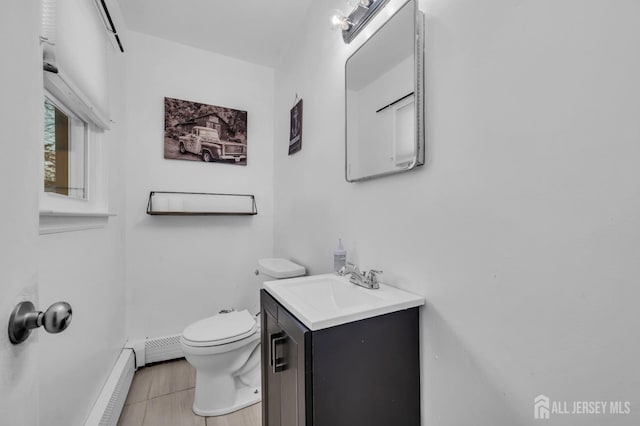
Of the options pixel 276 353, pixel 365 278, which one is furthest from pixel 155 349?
pixel 365 278

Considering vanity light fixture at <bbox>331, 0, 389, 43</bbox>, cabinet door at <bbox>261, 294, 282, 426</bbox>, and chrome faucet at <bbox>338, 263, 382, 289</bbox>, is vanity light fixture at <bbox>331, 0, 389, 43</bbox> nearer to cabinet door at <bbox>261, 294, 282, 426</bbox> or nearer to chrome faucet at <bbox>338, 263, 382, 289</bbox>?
chrome faucet at <bbox>338, 263, 382, 289</bbox>

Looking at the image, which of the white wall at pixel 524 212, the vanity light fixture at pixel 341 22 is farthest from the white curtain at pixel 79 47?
A: the white wall at pixel 524 212

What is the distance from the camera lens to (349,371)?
84 centimetres

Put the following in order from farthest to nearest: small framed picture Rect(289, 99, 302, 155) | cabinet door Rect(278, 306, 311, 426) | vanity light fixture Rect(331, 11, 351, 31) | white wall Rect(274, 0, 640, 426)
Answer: small framed picture Rect(289, 99, 302, 155) < vanity light fixture Rect(331, 11, 351, 31) < cabinet door Rect(278, 306, 311, 426) < white wall Rect(274, 0, 640, 426)

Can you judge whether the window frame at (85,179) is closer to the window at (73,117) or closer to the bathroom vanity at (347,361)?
the window at (73,117)

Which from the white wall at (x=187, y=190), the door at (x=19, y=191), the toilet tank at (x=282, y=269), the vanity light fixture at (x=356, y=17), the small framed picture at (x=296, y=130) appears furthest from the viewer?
the white wall at (x=187, y=190)

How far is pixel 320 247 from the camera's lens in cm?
173

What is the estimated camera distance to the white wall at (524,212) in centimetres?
56

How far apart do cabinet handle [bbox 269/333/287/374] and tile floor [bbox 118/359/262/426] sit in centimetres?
80

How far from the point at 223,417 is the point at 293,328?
A: 1165 millimetres

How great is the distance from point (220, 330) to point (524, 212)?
5.50ft

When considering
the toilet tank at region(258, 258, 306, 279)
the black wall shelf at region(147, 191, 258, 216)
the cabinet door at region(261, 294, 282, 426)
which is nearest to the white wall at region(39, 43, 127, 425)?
the black wall shelf at region(147, 191, 258, 216)

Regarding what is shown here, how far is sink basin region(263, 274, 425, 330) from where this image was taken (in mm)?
832

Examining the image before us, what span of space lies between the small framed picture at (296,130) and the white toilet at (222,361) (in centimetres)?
94
